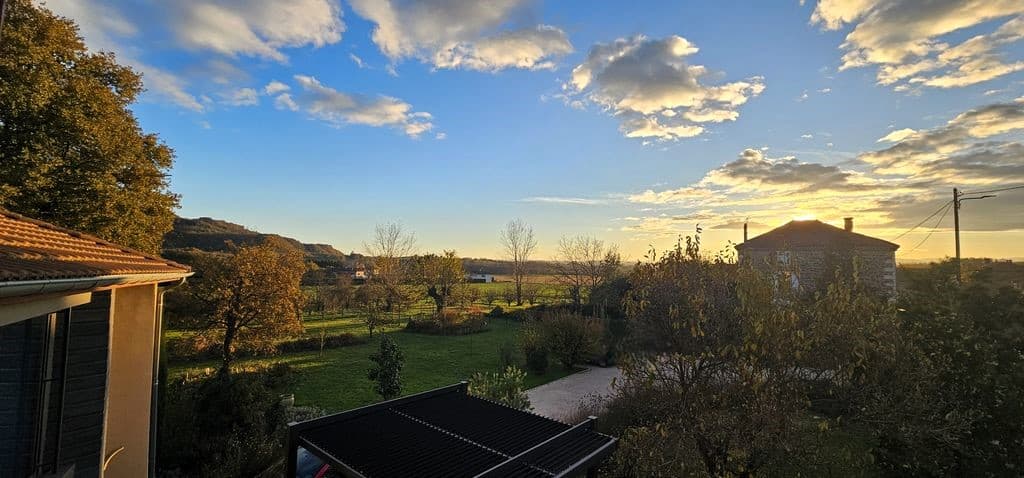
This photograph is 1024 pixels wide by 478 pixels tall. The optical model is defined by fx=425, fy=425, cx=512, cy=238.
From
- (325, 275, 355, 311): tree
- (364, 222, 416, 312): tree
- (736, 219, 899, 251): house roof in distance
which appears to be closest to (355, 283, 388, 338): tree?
(364, 222, 416, 312): tree

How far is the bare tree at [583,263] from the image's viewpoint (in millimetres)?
25375

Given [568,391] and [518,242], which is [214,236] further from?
[568,391]

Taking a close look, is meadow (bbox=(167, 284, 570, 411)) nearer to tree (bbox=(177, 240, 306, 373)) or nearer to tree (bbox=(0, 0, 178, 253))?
tree (bbox=(177, 240, 306, 373))

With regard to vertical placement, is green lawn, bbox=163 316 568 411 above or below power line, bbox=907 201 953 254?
below

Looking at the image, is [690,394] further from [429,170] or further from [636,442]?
[429,170]

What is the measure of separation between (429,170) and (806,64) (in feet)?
36.7

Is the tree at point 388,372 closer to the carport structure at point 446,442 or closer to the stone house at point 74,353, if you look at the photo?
the carport structure at point 446,442

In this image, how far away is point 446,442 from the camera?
4793 mm

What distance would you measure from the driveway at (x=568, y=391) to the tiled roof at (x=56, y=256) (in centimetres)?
791

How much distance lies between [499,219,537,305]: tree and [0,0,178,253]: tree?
24.9 metres

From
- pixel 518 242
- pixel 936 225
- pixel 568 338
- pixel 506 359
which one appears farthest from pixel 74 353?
pixel 518 242

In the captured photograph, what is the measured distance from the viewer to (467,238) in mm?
29750

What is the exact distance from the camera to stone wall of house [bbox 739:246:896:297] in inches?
227

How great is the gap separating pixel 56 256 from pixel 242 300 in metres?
12.1
